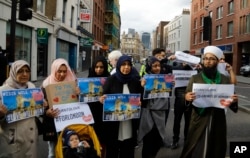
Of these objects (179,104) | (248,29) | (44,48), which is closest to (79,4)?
(44,48)

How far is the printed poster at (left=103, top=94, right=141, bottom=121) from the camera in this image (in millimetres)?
4453

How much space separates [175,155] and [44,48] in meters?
19.1

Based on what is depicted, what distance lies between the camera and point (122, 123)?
466 cm

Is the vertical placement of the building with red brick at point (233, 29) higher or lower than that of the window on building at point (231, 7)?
lower

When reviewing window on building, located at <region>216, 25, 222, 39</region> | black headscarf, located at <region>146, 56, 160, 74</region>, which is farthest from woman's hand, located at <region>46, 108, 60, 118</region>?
window on building, located at <region>216, 25, 222, 39</region>

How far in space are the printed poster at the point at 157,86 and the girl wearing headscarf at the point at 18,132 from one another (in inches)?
68.7

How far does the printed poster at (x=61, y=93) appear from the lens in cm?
425

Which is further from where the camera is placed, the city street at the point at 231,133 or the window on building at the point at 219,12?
the window on building at the point at 219,12

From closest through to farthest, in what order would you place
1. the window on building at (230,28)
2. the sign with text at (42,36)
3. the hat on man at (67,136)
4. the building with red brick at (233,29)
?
the hat on man at (67,136)
the sign with text at (42,36)
the building with red brick at (233,29)
the window on building at (230,28)

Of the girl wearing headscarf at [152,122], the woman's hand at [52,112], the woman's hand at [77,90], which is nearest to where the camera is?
the woman's hand at [52,112]

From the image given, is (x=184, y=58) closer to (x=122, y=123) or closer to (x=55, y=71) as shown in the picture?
(x=122, y=123)

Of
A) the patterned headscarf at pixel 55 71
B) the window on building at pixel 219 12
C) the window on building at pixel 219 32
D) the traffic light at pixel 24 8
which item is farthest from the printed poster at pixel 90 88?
the window on building at pixel 219 12

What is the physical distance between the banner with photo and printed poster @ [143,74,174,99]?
78 centimetres

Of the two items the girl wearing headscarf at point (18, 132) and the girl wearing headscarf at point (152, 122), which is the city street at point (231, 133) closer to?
the girl wearing headscarf at point (152, 122)
